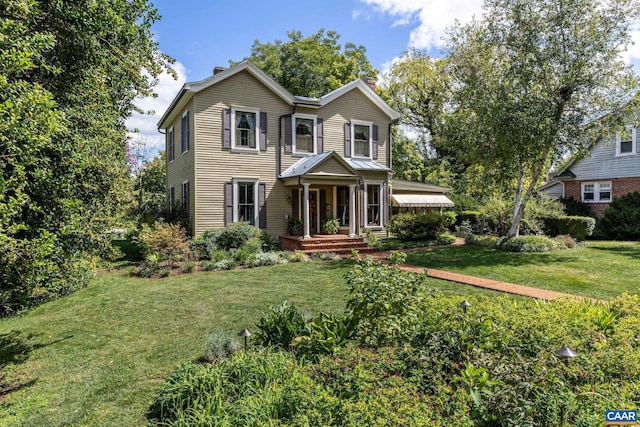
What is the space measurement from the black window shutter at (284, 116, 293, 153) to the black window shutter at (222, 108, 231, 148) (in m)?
2.52

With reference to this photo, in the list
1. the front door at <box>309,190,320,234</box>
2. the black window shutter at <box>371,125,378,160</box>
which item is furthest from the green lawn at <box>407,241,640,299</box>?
the black window shutter at <box>371,125,378,160</box>

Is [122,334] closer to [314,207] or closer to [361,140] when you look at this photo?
[314,207]

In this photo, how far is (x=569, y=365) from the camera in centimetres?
302

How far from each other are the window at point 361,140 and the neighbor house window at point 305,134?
2.22 m

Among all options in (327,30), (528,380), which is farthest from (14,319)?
(327,30)

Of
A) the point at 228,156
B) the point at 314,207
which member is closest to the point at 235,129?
the point at 228,156

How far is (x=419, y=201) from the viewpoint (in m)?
19.7

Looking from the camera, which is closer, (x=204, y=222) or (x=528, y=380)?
(x=528, y=380)

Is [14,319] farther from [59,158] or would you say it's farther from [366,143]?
[366,143]

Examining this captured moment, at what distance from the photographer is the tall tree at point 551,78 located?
1238cm

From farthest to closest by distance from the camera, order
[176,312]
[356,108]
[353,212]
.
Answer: [356,108], [353,212], [176,312]

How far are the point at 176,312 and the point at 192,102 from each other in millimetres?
10166

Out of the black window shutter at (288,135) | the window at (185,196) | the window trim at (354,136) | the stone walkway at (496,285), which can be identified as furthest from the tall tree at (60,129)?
the window trim at (354,136)

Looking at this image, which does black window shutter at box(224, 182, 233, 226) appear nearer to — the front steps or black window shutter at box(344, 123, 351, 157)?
the front steps
